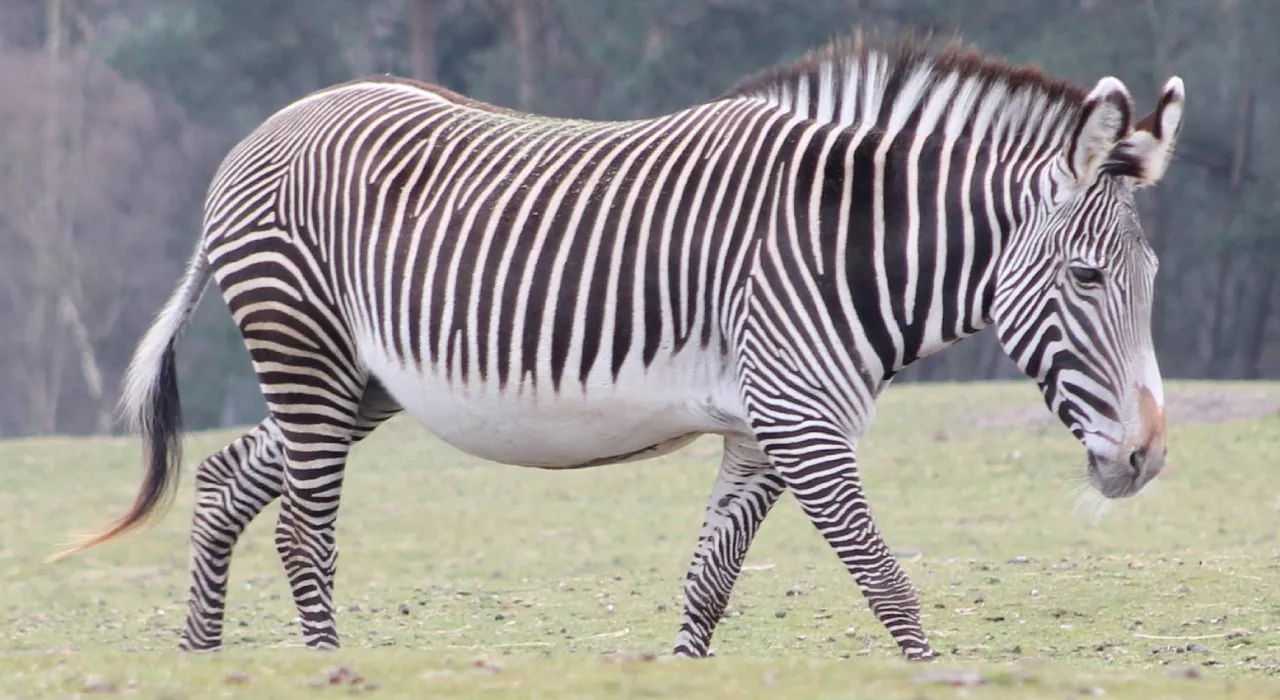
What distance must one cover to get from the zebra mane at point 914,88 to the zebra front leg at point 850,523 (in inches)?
48.7

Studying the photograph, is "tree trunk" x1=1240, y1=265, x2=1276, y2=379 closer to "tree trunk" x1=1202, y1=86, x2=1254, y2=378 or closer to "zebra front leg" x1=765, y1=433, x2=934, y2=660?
"tree trunk" x1=1202, y1=86, x2=1254, y2=378

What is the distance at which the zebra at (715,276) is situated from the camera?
569 cm

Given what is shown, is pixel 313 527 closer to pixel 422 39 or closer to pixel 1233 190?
pixel 1233 190

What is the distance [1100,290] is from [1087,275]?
0.06 m

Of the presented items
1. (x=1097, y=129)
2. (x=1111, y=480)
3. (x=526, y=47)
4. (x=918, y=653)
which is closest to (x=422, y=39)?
(x=526, y=47)

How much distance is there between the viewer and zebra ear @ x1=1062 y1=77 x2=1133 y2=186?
5539 millimetres

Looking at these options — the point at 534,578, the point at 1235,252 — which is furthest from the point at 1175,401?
the point at 1235,252

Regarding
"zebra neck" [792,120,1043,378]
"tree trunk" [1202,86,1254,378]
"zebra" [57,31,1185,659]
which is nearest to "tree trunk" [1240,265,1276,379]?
"tree trunk" [1202,86,1254,378]

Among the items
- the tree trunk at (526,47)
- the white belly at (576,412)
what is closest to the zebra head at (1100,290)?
the white belly at (576,412)

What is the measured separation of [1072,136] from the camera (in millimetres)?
5660

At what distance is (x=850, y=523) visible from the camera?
5.70 meters

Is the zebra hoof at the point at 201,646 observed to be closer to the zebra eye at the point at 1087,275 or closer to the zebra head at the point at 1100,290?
the zebra head at the point at 1100,290

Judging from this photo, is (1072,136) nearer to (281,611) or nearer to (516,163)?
(516,163)

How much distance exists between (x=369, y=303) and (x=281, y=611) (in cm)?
436
